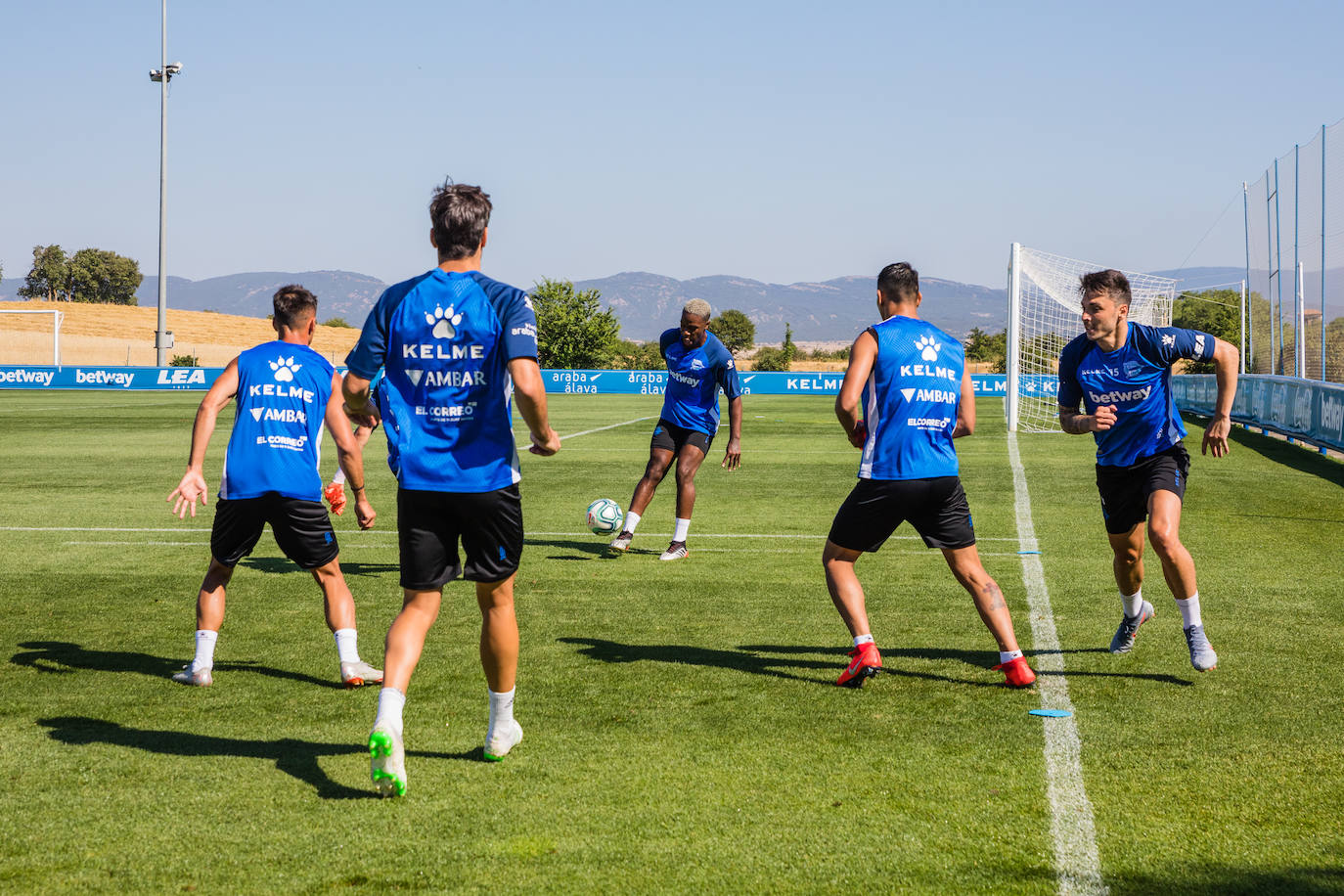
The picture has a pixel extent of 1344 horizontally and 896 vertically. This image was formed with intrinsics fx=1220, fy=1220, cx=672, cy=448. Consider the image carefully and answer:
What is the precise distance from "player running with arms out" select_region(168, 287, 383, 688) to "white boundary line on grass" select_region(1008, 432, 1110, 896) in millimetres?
3111

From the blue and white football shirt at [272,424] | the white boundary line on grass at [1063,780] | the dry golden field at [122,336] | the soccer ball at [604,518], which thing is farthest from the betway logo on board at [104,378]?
the white boundary line on grass at [1063,780]

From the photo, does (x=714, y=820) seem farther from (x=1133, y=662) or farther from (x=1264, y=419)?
(x=1264, y=419)

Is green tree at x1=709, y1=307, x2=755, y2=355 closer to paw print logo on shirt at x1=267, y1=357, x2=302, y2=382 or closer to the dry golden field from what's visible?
the dry golden field

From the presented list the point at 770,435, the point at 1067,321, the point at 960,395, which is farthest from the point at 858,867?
the point at 1067,321

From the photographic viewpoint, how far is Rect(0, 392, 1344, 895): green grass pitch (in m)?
3.67

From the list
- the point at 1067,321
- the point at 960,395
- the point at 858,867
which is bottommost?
the point at 858,867

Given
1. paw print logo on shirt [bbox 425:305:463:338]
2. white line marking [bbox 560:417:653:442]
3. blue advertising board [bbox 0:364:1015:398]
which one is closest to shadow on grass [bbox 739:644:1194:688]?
paw print logo on shirt [bbox 425:305:463:338]

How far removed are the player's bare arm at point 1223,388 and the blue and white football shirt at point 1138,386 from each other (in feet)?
0.28

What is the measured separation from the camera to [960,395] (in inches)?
226

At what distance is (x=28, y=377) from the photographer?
47.9 meters

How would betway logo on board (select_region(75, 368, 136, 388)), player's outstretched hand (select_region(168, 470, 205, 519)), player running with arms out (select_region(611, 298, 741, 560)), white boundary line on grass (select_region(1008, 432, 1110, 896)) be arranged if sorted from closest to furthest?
white boundary line on grass (select_region(1008, 432, 1110, 896)), player's outstretched hand (select_region(168, 470, 205, 519)), player running with arms out (select_region(611, 298, 741, 560)), betway logo on board (select_region(75, 368, 136, 388))

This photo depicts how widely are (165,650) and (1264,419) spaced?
23.0 metres

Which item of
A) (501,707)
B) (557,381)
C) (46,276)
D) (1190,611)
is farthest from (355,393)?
(46,276)

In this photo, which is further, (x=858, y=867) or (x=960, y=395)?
(x=960, y=395)
